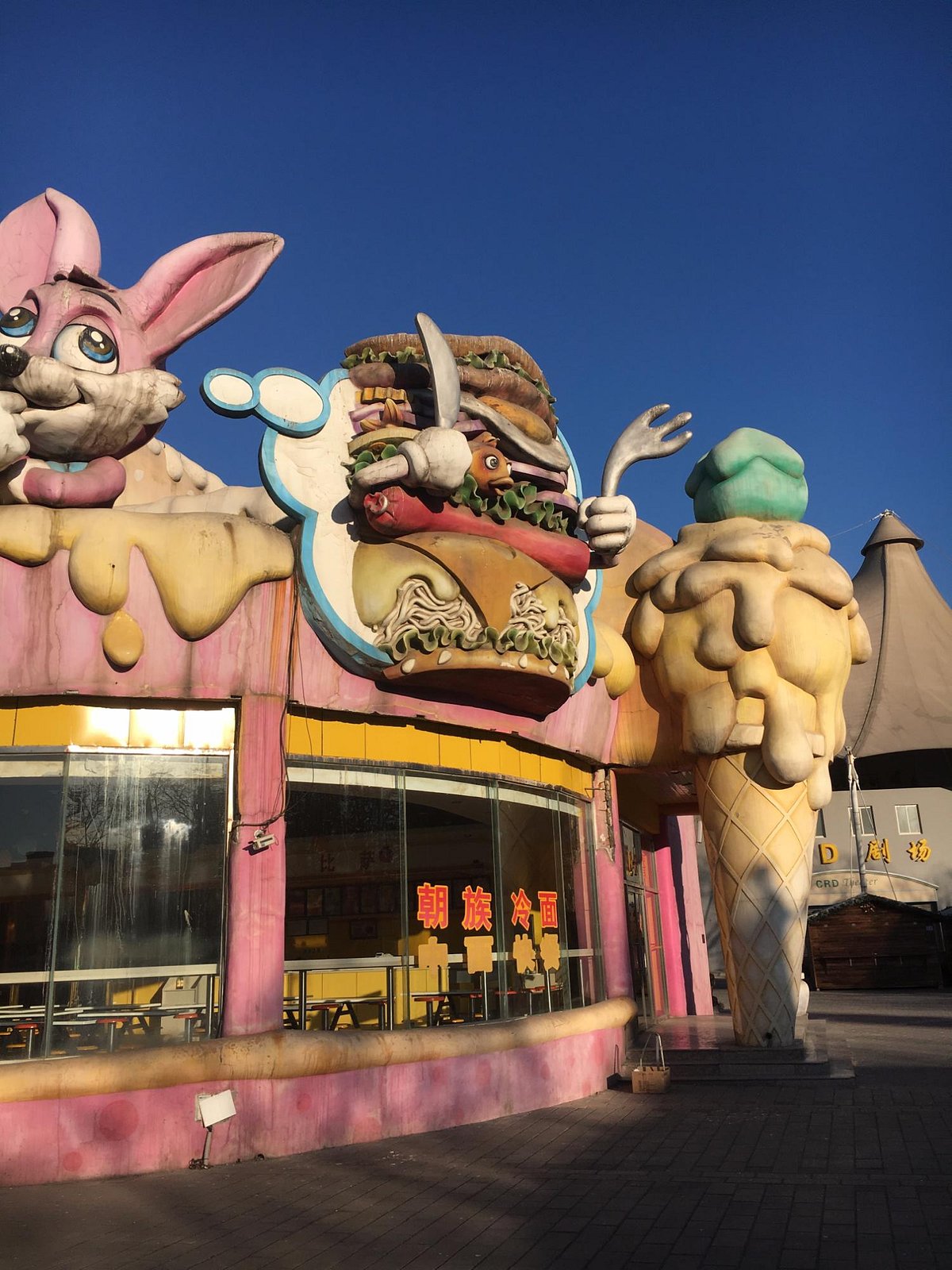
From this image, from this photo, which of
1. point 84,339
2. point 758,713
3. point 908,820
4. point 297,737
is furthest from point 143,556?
point 908,820

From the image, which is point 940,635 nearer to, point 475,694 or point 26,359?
point 475,694

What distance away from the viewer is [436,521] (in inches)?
387

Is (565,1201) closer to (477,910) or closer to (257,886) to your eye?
(257,886)

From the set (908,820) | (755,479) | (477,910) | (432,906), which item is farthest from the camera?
(908,820)

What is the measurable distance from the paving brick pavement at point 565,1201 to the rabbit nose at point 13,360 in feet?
19.4

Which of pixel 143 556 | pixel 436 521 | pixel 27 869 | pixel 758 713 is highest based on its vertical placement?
pixel 436 521

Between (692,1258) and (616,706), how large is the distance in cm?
748

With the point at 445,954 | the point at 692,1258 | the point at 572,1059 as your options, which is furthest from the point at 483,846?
the point at 692,1258

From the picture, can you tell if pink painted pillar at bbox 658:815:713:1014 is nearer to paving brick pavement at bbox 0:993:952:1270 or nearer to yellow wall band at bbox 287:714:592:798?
yellow wall band at bbox 287:714:592:798

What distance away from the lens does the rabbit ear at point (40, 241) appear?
938 cm

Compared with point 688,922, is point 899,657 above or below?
above

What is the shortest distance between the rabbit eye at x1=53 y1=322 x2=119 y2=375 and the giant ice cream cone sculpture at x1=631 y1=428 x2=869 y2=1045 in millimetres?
6242

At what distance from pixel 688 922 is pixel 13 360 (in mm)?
15192

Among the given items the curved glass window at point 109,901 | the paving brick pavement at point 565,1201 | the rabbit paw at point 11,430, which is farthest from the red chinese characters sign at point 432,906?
the rabbit paw at point 11,430
